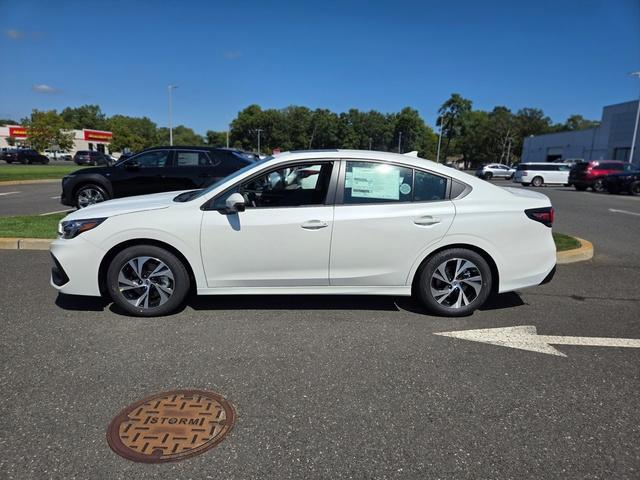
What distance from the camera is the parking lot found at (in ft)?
7.23

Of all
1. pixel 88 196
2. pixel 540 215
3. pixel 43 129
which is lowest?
pixel 88 196

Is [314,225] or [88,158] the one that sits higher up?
[88,158]

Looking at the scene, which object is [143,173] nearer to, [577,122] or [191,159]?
[191,159]

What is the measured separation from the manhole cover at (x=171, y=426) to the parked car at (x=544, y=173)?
31.2m

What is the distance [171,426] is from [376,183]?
2693 millimetres

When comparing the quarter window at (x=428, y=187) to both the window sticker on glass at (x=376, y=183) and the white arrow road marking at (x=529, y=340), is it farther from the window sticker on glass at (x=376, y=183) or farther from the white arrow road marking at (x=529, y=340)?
the white arrow road marking at (x=529, y=340)

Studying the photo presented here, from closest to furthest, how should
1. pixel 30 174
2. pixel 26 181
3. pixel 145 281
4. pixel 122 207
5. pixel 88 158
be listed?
pixel 145 281 < pixel 122 207 < pixel 26 181 < pixel 30 174 < pixel 88 158

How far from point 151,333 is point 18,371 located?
967 mm

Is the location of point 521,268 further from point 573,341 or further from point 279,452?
point 279,452

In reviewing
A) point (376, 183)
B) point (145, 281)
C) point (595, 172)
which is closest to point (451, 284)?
point (376, 183)

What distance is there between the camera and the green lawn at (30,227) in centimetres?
689

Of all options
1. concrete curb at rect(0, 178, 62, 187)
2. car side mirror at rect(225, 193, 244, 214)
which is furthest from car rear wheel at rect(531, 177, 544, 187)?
car side mirror at rect(225, 193, 244, 214)

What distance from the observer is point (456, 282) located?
13.7 ft

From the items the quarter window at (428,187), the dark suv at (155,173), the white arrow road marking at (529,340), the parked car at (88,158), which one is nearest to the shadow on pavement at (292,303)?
the white arrow road marking at (529,340)
